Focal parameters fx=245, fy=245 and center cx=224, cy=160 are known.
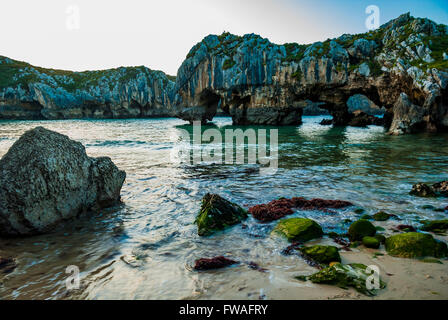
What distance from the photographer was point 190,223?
668 centimetres

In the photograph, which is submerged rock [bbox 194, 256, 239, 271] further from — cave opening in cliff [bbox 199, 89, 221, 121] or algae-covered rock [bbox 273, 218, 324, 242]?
cave opening in cliff [bbox 199, 89, 221, 121]

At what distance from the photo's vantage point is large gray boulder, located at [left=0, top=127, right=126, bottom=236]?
583 centimetres

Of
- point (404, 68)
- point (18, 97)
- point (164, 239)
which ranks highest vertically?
point (18, 97)

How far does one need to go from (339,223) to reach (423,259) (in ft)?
6.63

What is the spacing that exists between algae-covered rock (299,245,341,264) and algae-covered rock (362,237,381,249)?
3.12 feet

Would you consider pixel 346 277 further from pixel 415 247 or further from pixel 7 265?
pixel 7 265

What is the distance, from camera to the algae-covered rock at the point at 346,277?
144 inches

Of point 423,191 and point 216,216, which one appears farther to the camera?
point 423,191

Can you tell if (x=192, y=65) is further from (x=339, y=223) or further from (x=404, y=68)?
(x=339, y=223)

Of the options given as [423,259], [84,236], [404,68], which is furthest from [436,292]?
[404,68]

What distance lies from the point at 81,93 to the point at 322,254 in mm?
126523

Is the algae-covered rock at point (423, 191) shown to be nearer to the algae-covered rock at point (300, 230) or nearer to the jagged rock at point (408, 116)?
the algae-covered rock at point (300, 230)

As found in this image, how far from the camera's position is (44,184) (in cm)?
626

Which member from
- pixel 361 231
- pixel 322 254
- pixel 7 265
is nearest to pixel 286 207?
pixel 361 231
